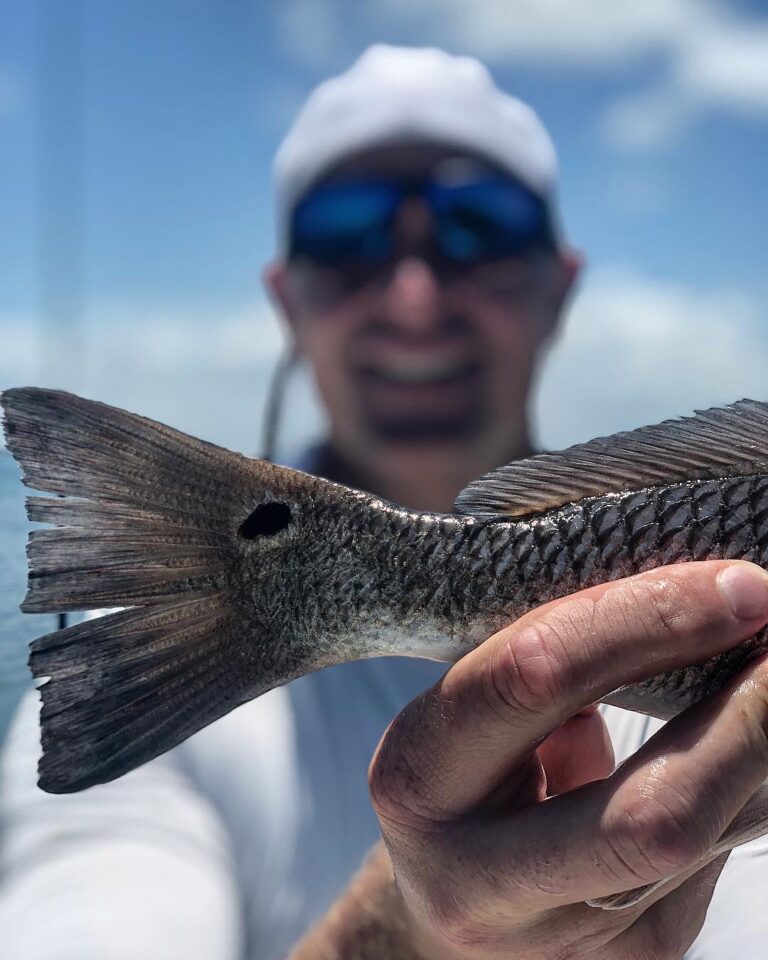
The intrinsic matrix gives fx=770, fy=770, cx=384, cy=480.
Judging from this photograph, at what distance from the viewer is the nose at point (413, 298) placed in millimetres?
2891

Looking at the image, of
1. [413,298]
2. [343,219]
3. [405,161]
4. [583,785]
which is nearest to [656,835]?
[583,785]

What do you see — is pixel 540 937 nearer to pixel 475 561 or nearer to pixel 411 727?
pixel 411 727

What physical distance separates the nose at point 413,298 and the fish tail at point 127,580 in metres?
2.10

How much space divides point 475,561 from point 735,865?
1.40m

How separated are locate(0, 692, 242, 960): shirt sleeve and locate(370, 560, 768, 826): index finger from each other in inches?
38.6

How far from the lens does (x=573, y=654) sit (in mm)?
785

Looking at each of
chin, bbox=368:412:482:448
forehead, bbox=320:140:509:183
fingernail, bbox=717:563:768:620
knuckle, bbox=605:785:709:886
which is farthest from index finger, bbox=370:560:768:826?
forehead, bbox=320:140:509:183

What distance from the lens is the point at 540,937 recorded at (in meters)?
0.92

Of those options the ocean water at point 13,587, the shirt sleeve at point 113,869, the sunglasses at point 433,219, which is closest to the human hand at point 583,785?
the ocean water at point 13,587

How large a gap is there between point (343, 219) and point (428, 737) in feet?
7.94

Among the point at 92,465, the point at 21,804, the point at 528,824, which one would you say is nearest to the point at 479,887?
the point at 528,824

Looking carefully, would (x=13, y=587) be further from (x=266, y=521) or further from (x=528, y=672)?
(x=528, y=672)

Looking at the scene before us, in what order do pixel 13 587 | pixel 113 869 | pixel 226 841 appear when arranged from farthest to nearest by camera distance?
pixel 226 841 < pixel 113 869 < pixel 13 587

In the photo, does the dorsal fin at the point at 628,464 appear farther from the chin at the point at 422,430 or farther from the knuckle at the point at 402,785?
the chin at the point at 422,430
